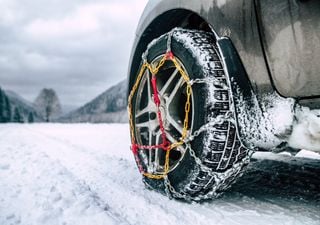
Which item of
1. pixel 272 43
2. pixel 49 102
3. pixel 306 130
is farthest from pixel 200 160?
pixel 49 102

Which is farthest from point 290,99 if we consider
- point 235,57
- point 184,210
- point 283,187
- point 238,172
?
point 283,187

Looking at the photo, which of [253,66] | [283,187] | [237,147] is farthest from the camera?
[283,187]

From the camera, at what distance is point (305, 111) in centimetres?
140

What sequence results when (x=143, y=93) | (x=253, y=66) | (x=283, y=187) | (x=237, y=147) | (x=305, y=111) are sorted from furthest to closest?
(x=143, y=93) → (x=283, y=187) → (x=237, y=147) → (x=253, y=66) → (x=305, y=111)

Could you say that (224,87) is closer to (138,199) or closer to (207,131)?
(207,131)

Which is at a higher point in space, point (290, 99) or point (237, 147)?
point (290, 99)

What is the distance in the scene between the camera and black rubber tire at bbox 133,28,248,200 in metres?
1.79

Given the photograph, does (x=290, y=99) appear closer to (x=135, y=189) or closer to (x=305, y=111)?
(x=305, y=111)

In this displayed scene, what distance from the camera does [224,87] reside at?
5.98 feet

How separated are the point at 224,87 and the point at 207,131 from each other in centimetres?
26

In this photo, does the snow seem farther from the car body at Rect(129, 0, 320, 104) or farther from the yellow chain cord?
the yellow chain cord

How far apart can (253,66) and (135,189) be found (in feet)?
4.50

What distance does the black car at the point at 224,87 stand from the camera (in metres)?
1.38

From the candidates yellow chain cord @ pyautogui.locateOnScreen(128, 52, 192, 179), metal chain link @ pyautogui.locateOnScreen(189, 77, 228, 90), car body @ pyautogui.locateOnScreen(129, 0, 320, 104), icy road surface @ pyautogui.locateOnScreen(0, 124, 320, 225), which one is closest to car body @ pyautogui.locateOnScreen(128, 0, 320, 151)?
car body @ pyautogui.locateOnScreen(129, 0, 320, 104)
